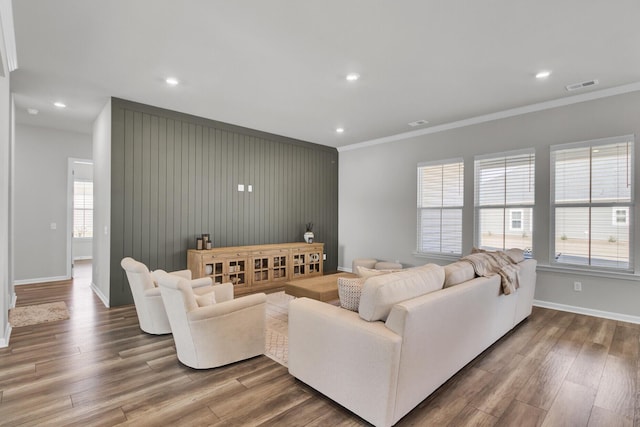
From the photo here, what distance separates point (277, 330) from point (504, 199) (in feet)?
12.6

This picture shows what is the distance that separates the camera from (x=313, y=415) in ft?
6.91

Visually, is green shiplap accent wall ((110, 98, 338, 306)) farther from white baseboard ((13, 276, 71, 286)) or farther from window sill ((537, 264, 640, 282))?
window sill ((537, 264, 640, 282))

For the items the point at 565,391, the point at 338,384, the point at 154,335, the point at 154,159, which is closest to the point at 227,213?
the point at 154,159

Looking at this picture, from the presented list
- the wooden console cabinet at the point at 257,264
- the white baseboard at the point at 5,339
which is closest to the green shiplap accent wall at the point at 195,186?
the wooden console cabinet at the point at 257,264

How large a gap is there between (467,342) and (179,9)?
137 inches

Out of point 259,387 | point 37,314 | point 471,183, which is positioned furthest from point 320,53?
point 37,314

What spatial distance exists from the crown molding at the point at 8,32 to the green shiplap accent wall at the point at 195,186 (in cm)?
118

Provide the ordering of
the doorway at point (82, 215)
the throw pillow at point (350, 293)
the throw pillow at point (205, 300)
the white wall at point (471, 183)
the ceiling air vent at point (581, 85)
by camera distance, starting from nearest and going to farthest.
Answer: the throw pillow at point (350, 293), the throw pillow at point (205, 300), the ceiling air vent at point (581, 85), the white wall at point (471, 183), the doorway at point (82, 215)

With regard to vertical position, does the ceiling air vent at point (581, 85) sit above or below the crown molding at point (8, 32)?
above

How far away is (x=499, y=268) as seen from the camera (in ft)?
10.5

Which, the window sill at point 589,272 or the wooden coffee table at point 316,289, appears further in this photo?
the window sill at point 589,272

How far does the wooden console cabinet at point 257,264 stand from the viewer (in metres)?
4.93

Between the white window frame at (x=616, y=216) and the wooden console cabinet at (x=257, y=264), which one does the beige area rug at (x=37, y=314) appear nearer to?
the wooden console cabinet at (x=257, y=264)

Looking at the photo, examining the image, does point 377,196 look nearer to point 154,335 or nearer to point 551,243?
point 551,243
